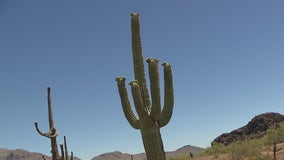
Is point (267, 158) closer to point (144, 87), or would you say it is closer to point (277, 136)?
point (277, 136)

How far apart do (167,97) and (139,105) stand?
699 mm

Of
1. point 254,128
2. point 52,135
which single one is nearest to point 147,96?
point 52,135

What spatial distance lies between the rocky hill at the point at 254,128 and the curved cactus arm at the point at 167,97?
42.6 metres

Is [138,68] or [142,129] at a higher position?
[138,68]

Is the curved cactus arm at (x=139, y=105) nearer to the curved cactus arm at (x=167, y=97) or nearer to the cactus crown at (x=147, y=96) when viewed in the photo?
the cactus crown at (x=147, y=96)

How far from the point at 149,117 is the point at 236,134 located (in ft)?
156

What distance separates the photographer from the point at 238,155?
34.7 m

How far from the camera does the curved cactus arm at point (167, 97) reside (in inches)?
423

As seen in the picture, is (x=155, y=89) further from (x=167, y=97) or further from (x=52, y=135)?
(x=52, y=135)

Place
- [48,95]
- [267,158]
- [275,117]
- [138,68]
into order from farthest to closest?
[275,117], [267,158], [48,95], [138,68]

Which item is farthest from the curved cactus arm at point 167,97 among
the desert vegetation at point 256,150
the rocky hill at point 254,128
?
the rocky hill at point 254,128

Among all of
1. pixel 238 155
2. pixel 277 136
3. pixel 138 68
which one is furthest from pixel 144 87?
pixel 277 136

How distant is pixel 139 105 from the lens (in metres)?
10.6

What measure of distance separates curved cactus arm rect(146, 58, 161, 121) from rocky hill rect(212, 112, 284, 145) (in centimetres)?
4275
